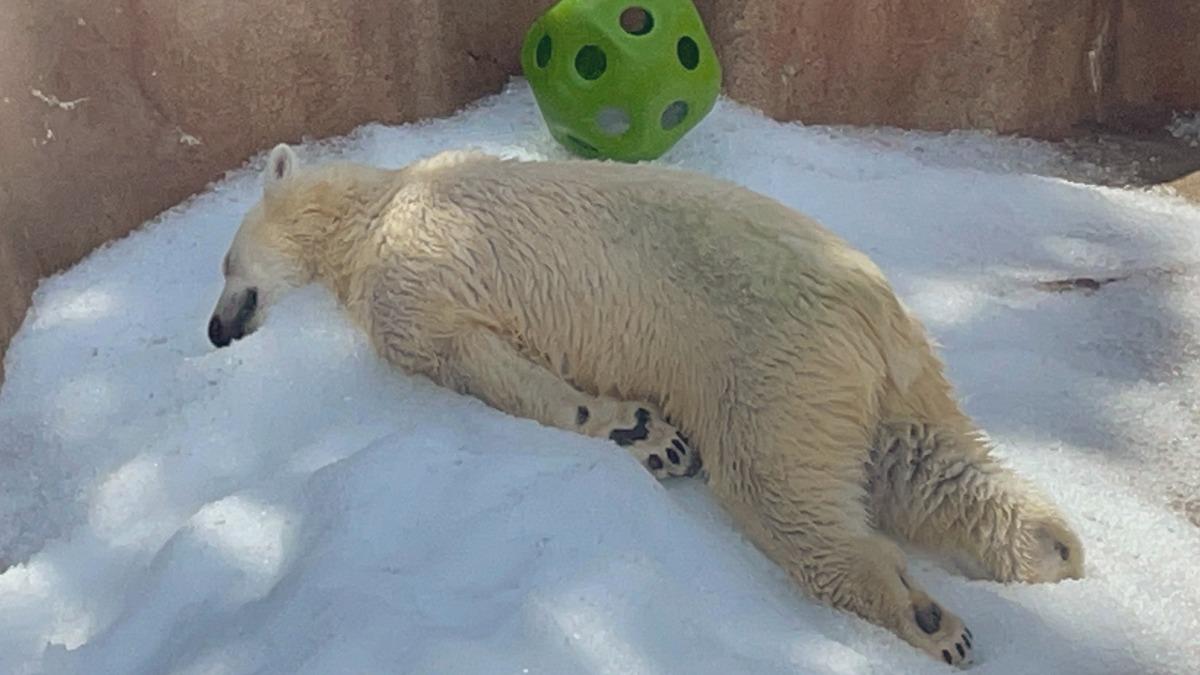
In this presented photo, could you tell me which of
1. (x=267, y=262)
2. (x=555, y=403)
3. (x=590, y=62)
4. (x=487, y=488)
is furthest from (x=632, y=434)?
(x=590, y=62)

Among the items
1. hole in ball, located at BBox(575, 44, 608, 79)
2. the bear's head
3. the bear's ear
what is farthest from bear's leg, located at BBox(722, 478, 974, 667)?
hole in ball, located at BBox(575, 44, 608, 79)

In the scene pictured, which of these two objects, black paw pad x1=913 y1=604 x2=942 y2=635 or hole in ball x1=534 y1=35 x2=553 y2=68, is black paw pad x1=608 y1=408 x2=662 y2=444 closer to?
black paw pad x1=913 y1=604 x2=942 y2=635

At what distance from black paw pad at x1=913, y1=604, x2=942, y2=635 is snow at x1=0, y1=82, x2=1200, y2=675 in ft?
0.18

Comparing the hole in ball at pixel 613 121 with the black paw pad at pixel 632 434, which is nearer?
the black paw pad at pixel 632 434

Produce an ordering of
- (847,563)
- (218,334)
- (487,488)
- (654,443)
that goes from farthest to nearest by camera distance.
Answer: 1. (218,334)
2. (654,443)
3. (487,488)
4. (847,563)

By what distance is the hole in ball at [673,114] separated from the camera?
403cm

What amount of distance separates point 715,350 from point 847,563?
501 millimetres

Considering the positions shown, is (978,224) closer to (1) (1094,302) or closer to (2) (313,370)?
(1) (1094,302)

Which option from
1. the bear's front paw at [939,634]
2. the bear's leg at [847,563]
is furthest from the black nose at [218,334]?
the bear's front paw at [939,634]

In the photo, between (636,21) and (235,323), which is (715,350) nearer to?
(235,323)

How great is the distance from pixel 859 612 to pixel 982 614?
0.79 ft

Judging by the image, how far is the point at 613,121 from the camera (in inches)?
158

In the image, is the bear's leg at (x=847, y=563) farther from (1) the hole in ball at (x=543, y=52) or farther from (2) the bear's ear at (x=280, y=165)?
(1) the hole in ball at (x=543, y=52)

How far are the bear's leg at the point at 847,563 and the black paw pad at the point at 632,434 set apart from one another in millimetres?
293
